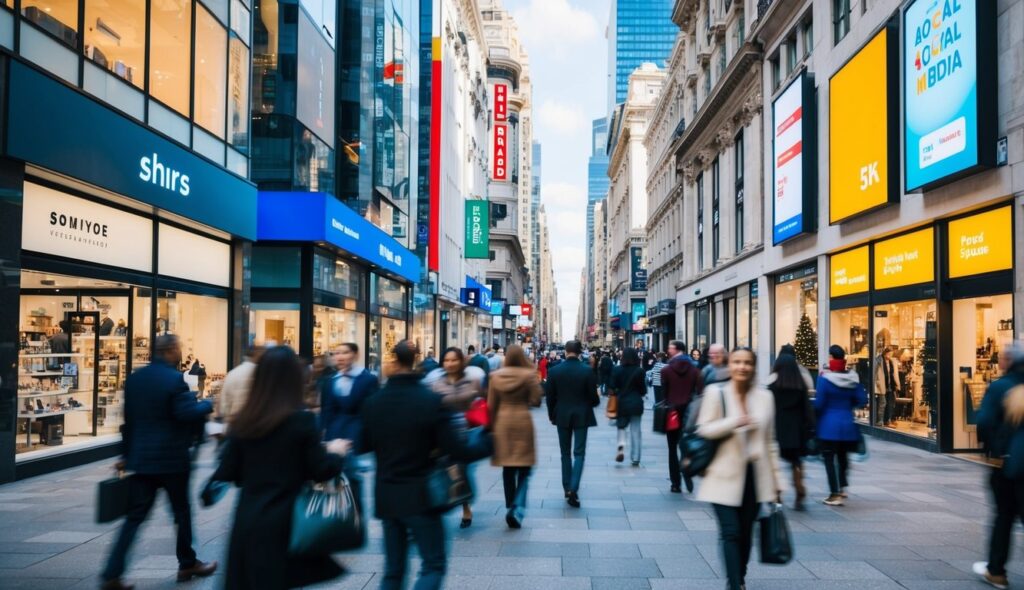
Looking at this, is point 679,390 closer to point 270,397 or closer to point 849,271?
point 270,397

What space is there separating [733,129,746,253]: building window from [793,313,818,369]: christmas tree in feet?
42.5

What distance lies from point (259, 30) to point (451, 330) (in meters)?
34.0

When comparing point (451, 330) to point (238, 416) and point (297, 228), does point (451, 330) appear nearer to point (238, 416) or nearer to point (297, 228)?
point (297, 228)

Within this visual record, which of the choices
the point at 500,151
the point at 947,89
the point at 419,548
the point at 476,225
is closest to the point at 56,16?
the point at 419,548

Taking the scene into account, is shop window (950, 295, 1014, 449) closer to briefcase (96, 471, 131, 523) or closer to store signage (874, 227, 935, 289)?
store signage (874, 227, 935, 289)

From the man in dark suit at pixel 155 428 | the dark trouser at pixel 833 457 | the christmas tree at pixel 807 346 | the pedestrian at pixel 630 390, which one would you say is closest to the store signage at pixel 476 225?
the christmas tree at pixel 807 346

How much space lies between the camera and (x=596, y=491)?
35.3ft

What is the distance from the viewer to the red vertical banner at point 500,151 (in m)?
75.6

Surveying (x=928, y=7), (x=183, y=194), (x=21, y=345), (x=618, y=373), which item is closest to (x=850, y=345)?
(x=928, y=7)

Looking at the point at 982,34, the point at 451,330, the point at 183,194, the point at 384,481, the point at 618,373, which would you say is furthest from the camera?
the point at 451,330

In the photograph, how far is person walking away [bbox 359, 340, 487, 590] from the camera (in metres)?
4.75

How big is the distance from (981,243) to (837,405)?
6.91 metres

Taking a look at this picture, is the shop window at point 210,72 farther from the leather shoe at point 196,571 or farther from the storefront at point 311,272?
the leather shoe at point 196,571

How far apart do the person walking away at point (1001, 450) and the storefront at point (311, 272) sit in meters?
15.3
